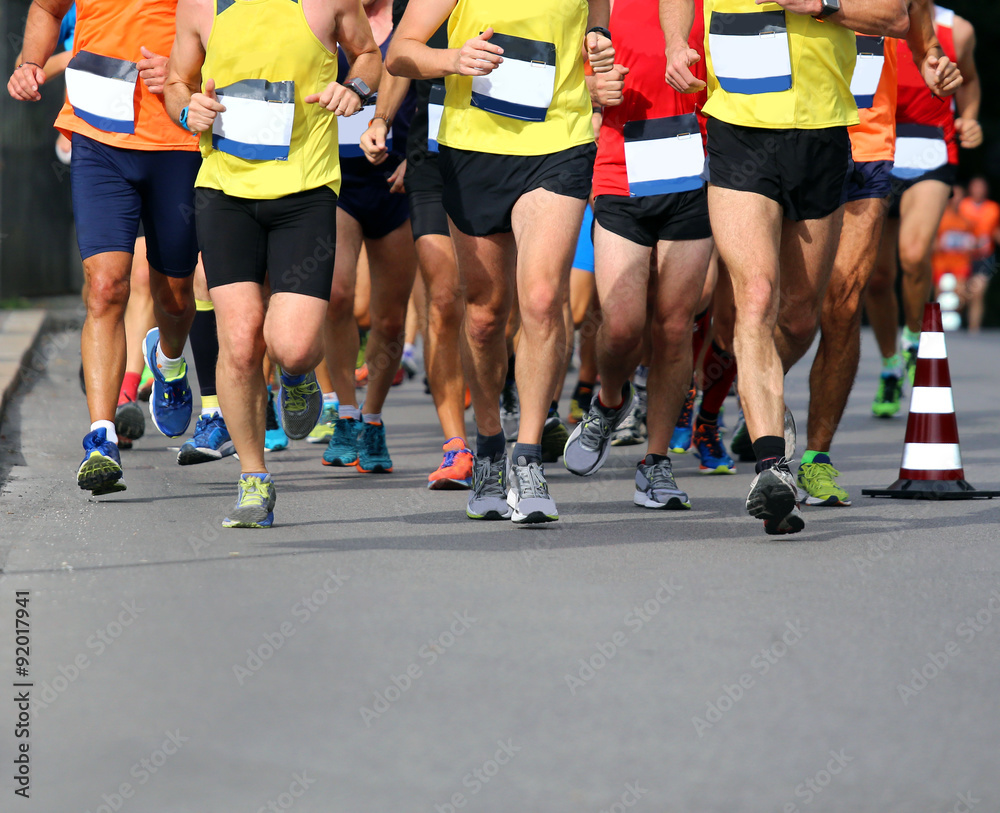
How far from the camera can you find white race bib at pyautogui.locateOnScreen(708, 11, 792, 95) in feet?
19.1

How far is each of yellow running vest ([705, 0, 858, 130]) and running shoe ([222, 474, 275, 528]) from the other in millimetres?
2154

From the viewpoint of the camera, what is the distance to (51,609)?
434 cm

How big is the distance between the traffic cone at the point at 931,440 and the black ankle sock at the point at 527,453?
184 cm

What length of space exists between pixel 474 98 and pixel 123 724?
3199mm

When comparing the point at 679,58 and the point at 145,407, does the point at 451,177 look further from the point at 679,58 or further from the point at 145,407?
the point at 145,407

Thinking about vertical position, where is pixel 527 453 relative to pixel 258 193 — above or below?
below

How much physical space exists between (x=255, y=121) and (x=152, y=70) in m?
0.98

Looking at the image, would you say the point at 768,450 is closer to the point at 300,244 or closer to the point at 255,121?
the point at 300,244

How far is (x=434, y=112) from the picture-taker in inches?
266

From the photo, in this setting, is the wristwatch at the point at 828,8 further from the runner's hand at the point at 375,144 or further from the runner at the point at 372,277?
the runner at the point at 372,277

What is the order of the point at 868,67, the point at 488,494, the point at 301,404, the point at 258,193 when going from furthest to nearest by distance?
the point at 868,67, the point at 301,404, the point at 488,494, the point at 258,193

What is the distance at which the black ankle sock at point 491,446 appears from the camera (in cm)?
610

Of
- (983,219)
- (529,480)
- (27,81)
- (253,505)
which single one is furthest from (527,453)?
(983,219)

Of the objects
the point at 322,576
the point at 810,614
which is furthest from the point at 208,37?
the point at 810,614
